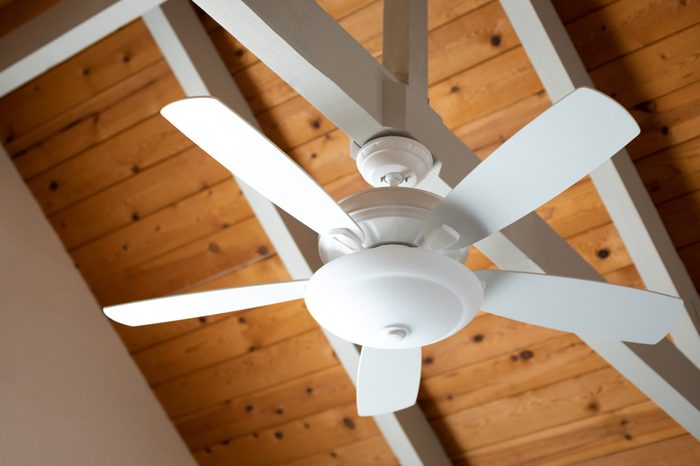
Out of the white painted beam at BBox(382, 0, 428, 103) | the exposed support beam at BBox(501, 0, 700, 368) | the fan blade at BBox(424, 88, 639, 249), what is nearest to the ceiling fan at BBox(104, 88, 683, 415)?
the fan blade at BBox(424, 88, 639, 249)

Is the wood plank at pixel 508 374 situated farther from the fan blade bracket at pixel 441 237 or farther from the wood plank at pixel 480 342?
the fan blade bracket at pixel 441 237

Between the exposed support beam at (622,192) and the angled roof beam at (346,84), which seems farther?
the exposed support beam at (622,192)

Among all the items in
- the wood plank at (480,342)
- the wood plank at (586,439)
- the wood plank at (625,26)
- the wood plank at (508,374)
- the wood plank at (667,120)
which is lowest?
the wood plank at (586,439)

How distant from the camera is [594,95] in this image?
1.05 meters

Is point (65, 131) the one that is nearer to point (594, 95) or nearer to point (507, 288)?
point (507, 288)

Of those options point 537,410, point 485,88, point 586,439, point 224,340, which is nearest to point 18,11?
point 224,340

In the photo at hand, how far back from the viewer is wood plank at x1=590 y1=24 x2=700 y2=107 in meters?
2.03

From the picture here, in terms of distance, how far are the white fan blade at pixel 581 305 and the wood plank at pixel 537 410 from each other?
1.06 metres

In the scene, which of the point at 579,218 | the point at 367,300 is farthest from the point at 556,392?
the point at 367,300

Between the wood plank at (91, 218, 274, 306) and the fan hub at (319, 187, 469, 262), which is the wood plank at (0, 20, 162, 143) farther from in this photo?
the fan hub at (319, 187, 469, 262)

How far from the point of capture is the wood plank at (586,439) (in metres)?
2.42

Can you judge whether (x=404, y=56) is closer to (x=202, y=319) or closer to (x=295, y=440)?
(x=202, y=319)

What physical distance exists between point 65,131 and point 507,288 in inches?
68.8

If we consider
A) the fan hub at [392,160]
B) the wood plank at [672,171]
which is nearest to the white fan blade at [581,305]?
the fan hub at [392,160]
